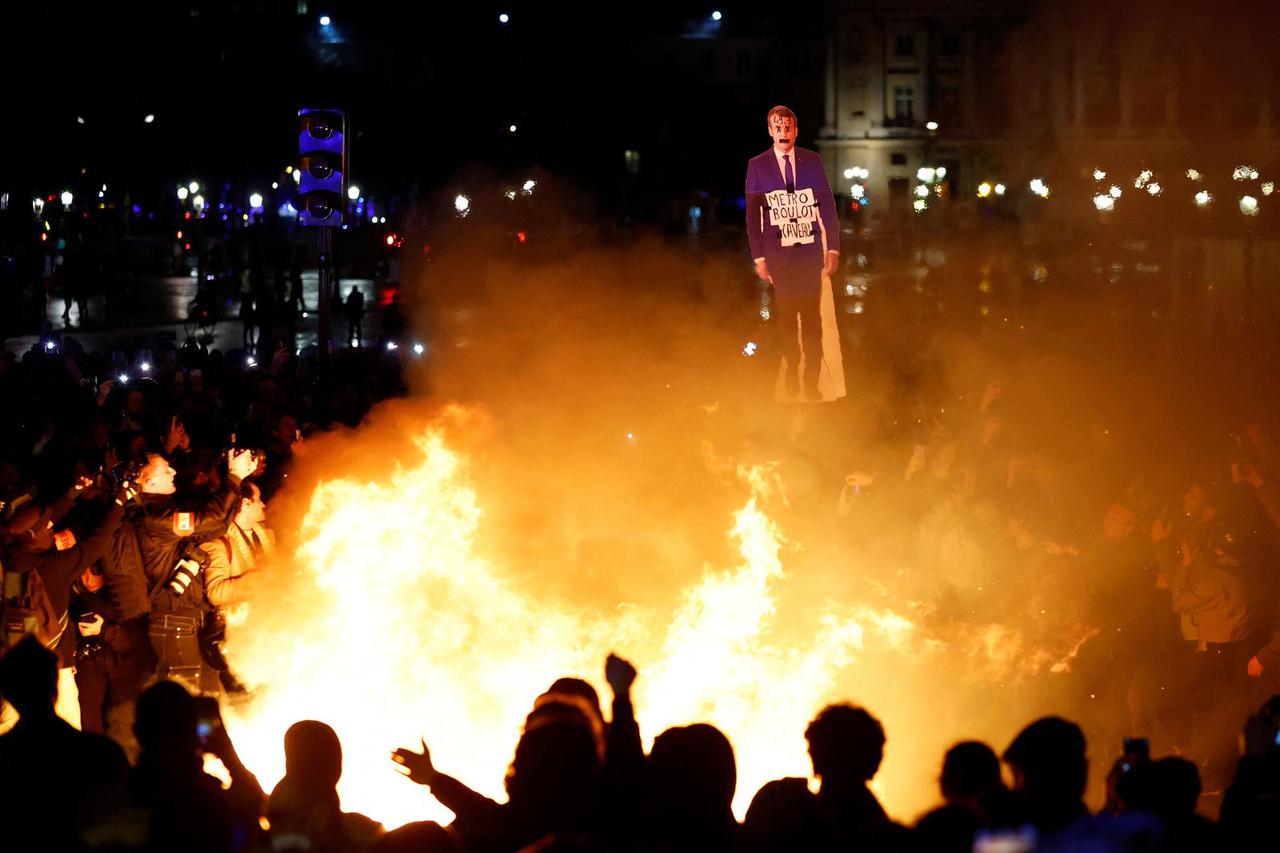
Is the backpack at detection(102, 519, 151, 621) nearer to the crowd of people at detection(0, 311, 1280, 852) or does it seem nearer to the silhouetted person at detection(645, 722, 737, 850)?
the crowd of people at detection(0, 311, 1280, 852)

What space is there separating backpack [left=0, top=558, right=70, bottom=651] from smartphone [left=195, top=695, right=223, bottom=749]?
257 centimetres

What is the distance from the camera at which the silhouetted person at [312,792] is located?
3318mm

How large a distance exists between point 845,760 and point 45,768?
2131 mm

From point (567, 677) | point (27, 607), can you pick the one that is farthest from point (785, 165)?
point (567, 677)

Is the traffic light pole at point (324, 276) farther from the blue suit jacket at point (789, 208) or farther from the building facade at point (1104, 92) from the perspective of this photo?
the building facade at point (1104, 92)

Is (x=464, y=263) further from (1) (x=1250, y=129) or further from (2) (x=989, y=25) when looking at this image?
(2) (x=989, y=25)

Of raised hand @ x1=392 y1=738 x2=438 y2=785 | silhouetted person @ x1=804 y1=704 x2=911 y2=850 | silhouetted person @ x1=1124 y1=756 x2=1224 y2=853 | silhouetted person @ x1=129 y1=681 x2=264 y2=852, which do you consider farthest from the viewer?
raised hand @ x1=392 y1=738 x2=438 y2=785

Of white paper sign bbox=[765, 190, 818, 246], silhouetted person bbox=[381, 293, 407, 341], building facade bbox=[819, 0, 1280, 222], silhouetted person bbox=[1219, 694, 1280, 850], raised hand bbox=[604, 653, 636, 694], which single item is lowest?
silhouetted person bbox=[1219, 694, 1280, 850]

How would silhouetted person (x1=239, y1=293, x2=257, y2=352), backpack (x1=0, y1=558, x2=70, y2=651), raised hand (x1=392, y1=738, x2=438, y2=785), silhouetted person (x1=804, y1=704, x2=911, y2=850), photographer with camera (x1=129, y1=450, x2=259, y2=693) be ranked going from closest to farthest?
1. silhouetted person (x1=804, y1=704, x2=911, y2=850)
2. raised hand (x1=392, y1=738, x2=438, y2=785)
3. backpack (x1=0, y1=558, x2=70, y2=651)
4. photographer with camera (x1=129, y1=450, x2=259, y2=693)
5. silhouetted person (x1=239, y1=293, x2=257, y2=352)

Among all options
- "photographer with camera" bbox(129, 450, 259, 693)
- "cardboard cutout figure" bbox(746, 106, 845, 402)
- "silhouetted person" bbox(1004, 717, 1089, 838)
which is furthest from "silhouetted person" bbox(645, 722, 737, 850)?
"cardboard cutout figure" bbox(746, 106, 845, 402)

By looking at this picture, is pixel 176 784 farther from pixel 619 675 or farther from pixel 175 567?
pixel 175 567

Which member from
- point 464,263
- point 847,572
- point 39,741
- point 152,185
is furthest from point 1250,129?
point 152,185

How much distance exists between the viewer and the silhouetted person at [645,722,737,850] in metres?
3.45

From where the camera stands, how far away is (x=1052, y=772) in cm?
323
